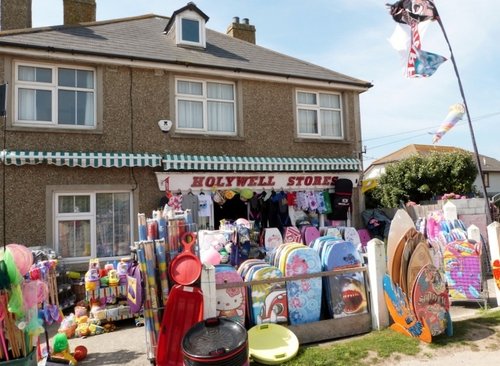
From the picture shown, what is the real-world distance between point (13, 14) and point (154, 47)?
4818mm

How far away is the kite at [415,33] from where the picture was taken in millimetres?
9719

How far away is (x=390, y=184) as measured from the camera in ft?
69.5

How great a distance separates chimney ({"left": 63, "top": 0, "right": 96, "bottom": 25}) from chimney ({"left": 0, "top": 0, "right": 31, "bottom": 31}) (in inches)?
53.6

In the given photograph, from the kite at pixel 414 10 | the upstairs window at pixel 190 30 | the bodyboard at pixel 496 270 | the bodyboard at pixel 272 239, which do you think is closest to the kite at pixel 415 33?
the kite at pixel 414 10

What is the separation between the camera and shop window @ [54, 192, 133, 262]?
997cm

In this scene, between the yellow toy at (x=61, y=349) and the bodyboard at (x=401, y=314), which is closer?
the yellow toy at (x=61, y=349)

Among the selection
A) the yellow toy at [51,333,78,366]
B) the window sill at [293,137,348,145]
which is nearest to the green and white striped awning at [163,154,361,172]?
the window sill at [293,137,348,145]

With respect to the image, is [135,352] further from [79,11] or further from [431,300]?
[79,11]

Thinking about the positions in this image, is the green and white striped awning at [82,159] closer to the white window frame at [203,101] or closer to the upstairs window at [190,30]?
the white window frame at [203,101]

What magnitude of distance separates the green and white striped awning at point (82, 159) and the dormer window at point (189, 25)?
15.2 ft

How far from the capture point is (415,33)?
9891mm

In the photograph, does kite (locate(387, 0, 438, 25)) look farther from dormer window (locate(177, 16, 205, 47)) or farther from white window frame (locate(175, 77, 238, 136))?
dormer window (locate(177, 16, 205, 47))

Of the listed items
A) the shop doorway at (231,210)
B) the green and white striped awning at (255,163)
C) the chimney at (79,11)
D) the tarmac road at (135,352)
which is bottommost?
the tarmac road at (135,352)

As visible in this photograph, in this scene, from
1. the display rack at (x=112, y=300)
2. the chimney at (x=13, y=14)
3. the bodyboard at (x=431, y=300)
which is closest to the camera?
the bodyboard at (x=431, y=300)
